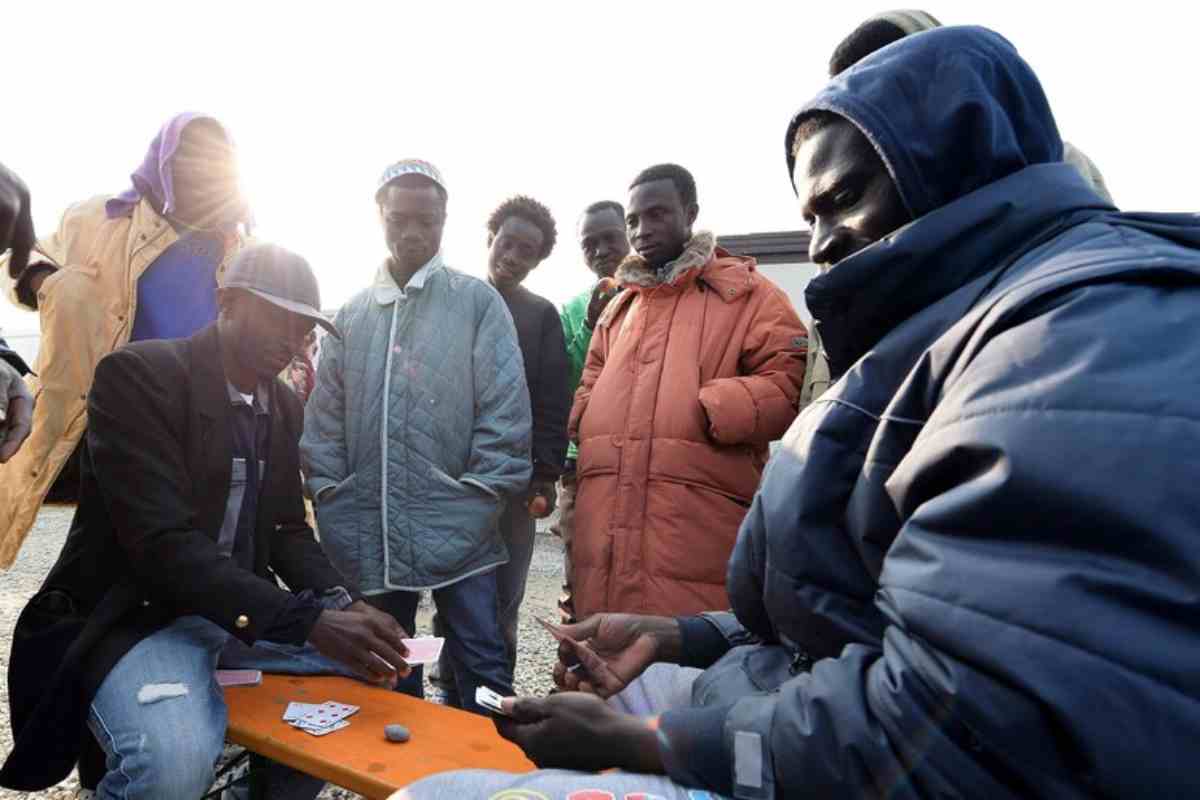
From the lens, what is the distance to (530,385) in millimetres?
3658

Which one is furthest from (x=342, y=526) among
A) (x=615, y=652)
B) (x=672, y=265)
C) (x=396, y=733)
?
(x=672, y=265)

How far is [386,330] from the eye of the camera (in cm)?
309

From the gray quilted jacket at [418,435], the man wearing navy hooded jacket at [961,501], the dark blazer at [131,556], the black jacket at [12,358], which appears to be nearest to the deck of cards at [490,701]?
the man wearing navy hooded jacket at [961,501]

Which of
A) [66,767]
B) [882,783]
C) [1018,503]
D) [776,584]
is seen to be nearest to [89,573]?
[66,767]

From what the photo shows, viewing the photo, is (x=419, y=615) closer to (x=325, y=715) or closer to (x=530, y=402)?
(x=530, y=402)

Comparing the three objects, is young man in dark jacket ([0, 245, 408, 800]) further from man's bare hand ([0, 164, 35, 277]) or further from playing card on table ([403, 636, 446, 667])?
man's bare hand ([0, 164, 35, 277])

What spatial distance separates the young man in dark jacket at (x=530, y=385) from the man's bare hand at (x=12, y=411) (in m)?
1.82

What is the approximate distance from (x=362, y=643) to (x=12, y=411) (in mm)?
1341

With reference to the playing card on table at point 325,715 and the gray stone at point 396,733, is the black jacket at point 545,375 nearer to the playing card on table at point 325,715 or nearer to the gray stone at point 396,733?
the playing card on table at point 325,715

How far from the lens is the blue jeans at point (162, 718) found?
69.2 inches

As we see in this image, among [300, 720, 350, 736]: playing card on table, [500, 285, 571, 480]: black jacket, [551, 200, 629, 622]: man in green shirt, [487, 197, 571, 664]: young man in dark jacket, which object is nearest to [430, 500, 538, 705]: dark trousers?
[487, 197, 571, 664]: young man in dark jacket

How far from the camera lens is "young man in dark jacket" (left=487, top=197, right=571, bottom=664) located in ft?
11.4

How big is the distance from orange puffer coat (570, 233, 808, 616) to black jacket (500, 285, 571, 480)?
0.51m

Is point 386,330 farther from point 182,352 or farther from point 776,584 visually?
point 776,584
